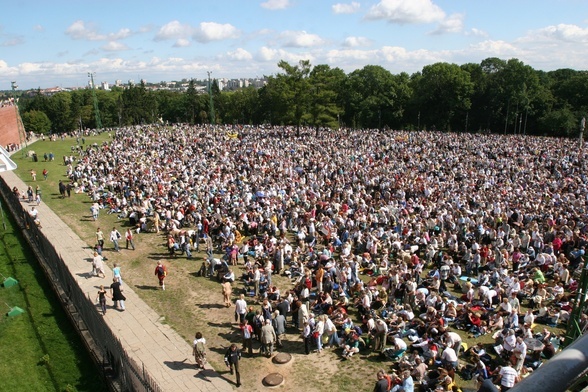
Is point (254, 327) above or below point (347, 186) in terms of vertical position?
below

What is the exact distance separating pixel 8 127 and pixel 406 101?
2302 inches

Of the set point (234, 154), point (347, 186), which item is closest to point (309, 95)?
point (234, 154)

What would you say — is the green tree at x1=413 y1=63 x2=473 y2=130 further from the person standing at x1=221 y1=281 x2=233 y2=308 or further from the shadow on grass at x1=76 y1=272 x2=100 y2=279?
the shadow on grass at x1=76 y1=272 x2=100 y2=279

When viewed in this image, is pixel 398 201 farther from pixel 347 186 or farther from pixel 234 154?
pixel 234 154

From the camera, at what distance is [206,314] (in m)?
15.2

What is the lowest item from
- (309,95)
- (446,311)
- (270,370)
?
(270,370)

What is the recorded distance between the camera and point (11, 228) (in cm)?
2569

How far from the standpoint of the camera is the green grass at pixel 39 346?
487 inches

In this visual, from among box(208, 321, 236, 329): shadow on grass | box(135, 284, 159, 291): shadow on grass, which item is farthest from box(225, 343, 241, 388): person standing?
box(135, 284, 159, 291): shadow on grass

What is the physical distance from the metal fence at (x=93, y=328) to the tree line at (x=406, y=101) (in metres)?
43.8

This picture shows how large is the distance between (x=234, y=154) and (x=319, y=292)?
1035 inches

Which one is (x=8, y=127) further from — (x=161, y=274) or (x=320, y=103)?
(x=161, y=274)

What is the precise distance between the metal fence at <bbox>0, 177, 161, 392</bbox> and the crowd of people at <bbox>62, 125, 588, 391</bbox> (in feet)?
10.7

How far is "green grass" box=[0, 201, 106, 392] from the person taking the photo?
12.4 m
